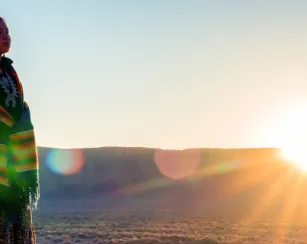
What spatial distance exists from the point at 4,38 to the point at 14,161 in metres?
0.74

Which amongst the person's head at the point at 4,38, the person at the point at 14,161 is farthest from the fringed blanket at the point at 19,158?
the person's head at the point at 4,38

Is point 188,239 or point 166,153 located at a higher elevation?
point 166,153

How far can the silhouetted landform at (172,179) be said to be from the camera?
53.4m

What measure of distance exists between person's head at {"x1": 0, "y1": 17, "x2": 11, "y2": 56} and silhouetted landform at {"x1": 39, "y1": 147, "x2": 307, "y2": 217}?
1716 inches

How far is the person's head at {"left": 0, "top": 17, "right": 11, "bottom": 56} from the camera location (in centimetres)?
→ 323

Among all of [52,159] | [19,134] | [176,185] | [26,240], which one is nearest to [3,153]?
[19,134]

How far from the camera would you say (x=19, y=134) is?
3.23m

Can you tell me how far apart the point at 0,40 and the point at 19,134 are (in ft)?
1.89

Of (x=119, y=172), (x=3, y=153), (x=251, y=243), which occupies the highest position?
(x=119, y=172)

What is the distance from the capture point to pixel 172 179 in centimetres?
6284

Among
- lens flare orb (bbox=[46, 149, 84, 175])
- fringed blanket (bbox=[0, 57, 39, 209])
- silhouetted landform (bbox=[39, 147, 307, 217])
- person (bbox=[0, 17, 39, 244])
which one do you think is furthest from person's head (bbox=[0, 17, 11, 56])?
lens flare orb (bbox=[46, 149, 84, 175])

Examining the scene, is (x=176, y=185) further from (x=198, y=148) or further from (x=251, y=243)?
(x=251, y=243)

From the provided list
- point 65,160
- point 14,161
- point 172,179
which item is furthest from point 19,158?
point 65,160

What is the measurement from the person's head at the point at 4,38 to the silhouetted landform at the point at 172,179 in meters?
43.6
